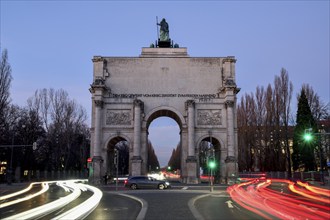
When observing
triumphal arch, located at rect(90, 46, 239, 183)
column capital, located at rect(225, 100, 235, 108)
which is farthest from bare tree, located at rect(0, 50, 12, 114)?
column capital, located at rect(225, 100, 235, 108)

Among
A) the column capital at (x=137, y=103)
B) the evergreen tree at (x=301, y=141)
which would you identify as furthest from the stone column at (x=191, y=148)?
the evergreen tree at (x=301, y=141)

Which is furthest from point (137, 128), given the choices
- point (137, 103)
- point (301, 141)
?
point (301, 141)

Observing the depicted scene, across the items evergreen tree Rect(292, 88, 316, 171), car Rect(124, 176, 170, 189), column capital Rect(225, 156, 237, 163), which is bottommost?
car Rect(124, 176, 170, 189)

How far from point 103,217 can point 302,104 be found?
4897 cm

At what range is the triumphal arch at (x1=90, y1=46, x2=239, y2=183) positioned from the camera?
4781cm

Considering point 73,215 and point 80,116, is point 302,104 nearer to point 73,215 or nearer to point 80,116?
point 80,116

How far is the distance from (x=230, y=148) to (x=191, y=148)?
4929 millimetres

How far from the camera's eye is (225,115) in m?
49.6

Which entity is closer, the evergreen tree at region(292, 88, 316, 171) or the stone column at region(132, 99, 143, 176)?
the stone column at region(132, 99, 143, 176)

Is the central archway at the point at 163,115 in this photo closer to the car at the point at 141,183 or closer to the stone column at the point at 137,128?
the stone column at the point at 137,128

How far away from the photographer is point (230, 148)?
4781cm

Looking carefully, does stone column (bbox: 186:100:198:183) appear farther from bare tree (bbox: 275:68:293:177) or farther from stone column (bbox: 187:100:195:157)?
bare tree (bbox: 275:68:293:177)

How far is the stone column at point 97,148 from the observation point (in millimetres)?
46688

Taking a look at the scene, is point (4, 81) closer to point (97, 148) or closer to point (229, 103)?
point (97, 148)
